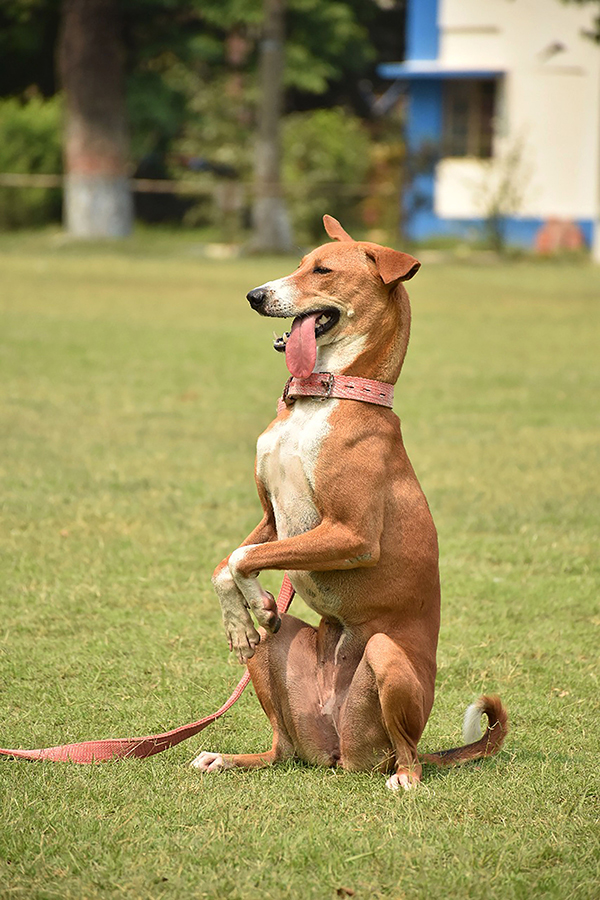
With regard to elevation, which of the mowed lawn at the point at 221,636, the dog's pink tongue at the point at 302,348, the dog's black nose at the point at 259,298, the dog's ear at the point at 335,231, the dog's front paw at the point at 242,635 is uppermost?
the dog's ear at the point at 335,231

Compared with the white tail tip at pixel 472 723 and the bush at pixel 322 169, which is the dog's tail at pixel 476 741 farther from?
the bush at pixel 322 169

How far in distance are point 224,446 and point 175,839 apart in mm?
6675

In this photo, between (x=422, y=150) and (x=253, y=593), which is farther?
(x=422, y=150)

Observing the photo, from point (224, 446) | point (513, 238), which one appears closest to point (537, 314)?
point (224, 446)

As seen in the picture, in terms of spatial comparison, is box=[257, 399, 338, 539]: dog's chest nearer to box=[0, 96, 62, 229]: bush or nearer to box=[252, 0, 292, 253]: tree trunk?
box=[252, 0, 292, 253]: tree trunk

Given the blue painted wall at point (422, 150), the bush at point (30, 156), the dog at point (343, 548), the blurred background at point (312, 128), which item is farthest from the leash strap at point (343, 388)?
the bush at point (30, 156)

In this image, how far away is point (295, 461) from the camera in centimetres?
423

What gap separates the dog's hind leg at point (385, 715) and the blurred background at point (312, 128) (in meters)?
25.0

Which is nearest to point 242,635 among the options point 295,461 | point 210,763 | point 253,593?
point 253,593

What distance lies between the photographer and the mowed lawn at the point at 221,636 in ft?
11.9

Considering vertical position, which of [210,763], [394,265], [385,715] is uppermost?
[394,265]

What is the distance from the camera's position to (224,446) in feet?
33.8

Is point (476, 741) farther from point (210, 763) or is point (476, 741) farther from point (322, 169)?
point (322, 169)

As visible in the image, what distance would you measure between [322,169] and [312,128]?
119cm
